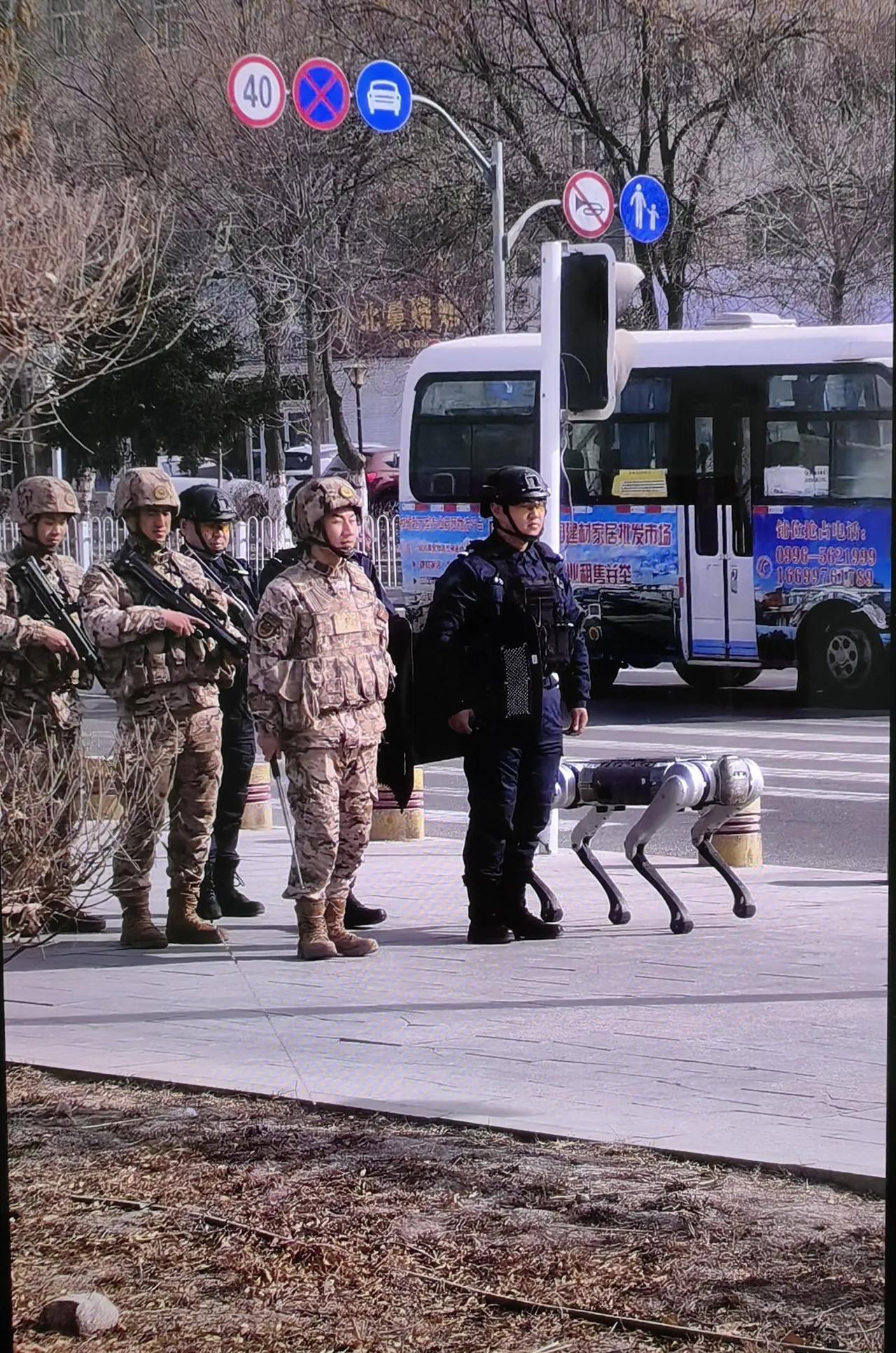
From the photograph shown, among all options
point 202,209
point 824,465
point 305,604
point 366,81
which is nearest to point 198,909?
point 305,604

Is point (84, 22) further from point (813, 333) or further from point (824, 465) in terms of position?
point (824, 465)

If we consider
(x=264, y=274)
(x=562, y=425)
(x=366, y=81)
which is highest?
(x=366, y=81)

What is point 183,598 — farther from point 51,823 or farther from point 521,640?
point 51,823

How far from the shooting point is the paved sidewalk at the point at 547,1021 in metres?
4.84

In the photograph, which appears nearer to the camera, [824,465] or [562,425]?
[562,425]

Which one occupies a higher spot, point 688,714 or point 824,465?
point 824,465

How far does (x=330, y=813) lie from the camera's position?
267 inches

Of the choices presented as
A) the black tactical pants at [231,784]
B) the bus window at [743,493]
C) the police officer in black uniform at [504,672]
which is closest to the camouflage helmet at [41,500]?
the black tactical pants at [231,784]

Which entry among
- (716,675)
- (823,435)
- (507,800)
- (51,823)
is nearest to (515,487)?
(507,800)

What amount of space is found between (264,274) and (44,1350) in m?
5.83

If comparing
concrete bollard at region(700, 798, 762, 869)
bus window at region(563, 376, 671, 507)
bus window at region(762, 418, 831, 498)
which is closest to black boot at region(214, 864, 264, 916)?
concrete bollard at region(700, 798, 762, 869)

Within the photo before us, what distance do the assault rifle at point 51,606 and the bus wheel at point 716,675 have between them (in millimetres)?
7549

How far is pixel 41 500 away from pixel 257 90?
2667 mm

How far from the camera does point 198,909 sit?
25.3ft
